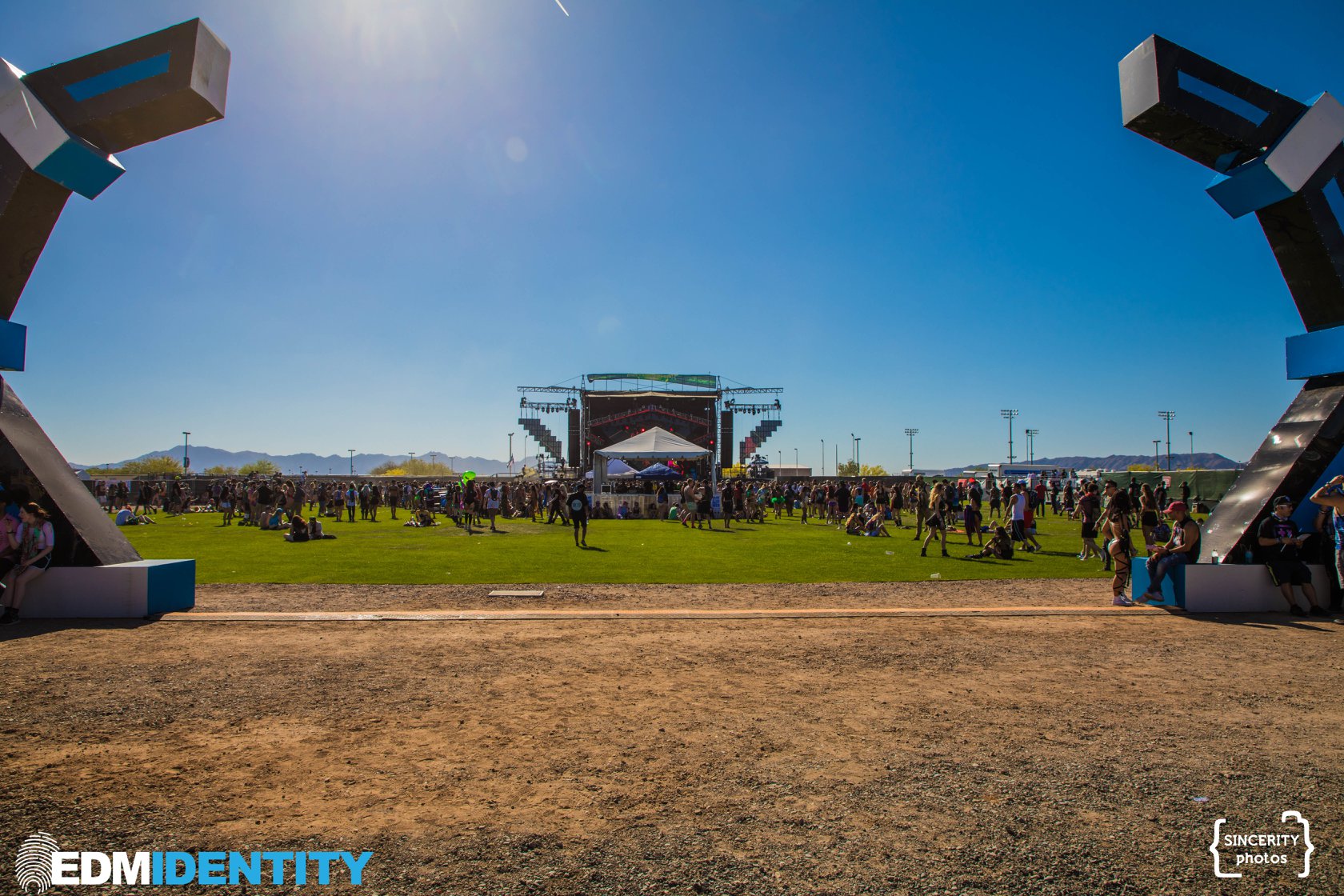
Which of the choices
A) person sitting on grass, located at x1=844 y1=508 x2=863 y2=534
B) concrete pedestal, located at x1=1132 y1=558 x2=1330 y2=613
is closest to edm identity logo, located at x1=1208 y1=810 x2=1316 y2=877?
concrete pedestal, located at x1=1132 y1=558 x2=1330 y2=613

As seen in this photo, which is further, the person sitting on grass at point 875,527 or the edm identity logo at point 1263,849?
the person sitting on grass at point 875,527

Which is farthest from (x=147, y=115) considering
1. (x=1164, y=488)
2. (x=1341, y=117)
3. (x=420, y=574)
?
(x=1164, y=488)

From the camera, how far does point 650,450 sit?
2903cm

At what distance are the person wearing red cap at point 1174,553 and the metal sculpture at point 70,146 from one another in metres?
12.5

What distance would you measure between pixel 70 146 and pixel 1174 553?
14.1 metres

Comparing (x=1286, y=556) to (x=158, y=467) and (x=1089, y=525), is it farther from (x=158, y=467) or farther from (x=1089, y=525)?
(x=158, y=467)

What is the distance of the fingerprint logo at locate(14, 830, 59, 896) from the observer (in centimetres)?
269

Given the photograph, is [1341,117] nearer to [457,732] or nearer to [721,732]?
[721,732]

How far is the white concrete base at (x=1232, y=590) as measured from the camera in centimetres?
827

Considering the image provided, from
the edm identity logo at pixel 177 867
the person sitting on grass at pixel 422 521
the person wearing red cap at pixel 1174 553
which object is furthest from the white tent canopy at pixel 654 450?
the edm identity logo at pixel 177 867

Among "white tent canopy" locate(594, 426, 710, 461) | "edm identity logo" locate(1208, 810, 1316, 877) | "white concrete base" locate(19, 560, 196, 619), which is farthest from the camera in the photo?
"white tent canopy" locate(594, 426, 710, 461)

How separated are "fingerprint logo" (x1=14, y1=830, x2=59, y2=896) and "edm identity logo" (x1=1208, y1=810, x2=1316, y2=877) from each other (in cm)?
471

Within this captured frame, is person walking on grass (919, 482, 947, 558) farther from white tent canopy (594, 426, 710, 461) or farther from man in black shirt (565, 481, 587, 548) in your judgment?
white tent canopy (594, 426, 710, 461)

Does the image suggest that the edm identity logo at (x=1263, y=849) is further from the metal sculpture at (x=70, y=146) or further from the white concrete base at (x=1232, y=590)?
the metal sculpture at (x=70, y=146)
